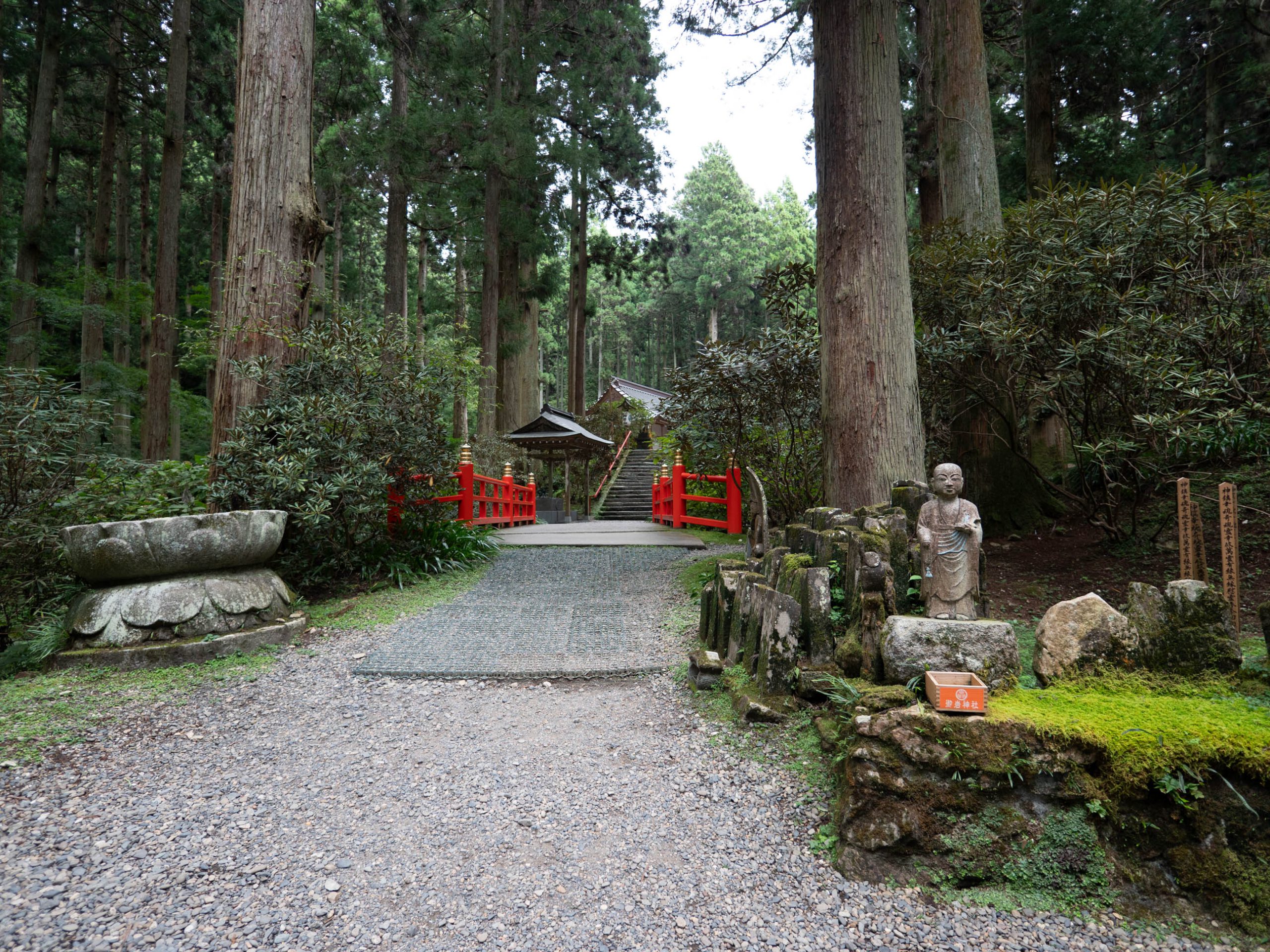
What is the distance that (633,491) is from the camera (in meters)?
19.8

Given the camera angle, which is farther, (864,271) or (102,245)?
(102,245)

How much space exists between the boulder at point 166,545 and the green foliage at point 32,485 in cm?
50

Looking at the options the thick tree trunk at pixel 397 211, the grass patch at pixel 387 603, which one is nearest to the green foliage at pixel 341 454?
the grass patch at pixel 387 603

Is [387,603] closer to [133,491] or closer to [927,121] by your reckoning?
[133,491]

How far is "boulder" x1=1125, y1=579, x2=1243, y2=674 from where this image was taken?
2426mm

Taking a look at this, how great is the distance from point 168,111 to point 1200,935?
14502 millimetres

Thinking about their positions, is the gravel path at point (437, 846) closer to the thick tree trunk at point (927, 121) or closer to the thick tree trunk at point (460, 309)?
the thick tree trunk at point (927, 121)

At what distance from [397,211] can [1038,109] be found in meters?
10.9

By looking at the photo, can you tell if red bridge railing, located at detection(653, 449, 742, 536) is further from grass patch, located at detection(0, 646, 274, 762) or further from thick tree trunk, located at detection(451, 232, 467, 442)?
grass patch, located at detection(0, 646, 274, 762)

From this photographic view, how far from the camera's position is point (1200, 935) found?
6.15 ft

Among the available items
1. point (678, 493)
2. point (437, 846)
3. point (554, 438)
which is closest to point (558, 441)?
point (554, 438)

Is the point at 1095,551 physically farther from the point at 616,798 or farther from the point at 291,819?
the point at 291,819

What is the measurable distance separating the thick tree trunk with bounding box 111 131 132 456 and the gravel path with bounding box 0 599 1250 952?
431 inches

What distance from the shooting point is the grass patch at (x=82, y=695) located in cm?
316
